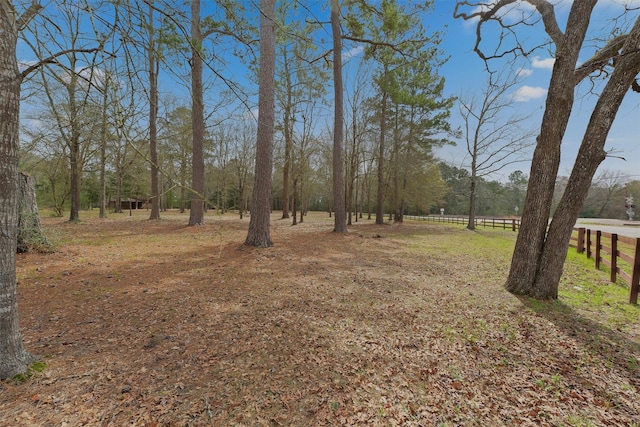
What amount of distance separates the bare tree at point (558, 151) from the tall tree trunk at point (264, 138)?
5.47m

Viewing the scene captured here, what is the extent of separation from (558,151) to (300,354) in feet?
16.4

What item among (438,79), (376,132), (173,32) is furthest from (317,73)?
(173,32)

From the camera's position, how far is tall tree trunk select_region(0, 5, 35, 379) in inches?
68.8

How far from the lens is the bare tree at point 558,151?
3938 millimetres

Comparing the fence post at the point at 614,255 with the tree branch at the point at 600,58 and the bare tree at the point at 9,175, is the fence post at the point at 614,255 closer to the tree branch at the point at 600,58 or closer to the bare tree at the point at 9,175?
the tree branch at the point at 600,58

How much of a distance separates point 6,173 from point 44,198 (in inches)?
871

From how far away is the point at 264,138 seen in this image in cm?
713

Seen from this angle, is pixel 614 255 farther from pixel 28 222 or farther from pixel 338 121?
pixel 28 222

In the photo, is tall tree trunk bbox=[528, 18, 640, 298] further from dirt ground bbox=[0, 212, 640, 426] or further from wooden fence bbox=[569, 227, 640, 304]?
wooden fence bbox=[569, 227, 640, 304]

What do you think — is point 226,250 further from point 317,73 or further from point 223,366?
point 317,73

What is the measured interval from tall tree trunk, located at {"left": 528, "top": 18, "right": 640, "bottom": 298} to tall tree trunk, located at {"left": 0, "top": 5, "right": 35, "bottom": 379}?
6.21m

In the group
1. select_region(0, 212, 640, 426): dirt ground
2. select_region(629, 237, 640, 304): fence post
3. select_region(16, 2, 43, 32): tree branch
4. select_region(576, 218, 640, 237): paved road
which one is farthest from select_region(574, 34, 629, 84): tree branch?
select_region(576, 218, 640, 237): paved road

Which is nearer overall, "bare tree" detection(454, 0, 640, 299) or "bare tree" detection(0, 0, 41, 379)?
"bare tree" detection(0, 0, 41, 379)

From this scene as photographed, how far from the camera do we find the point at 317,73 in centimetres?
1460
